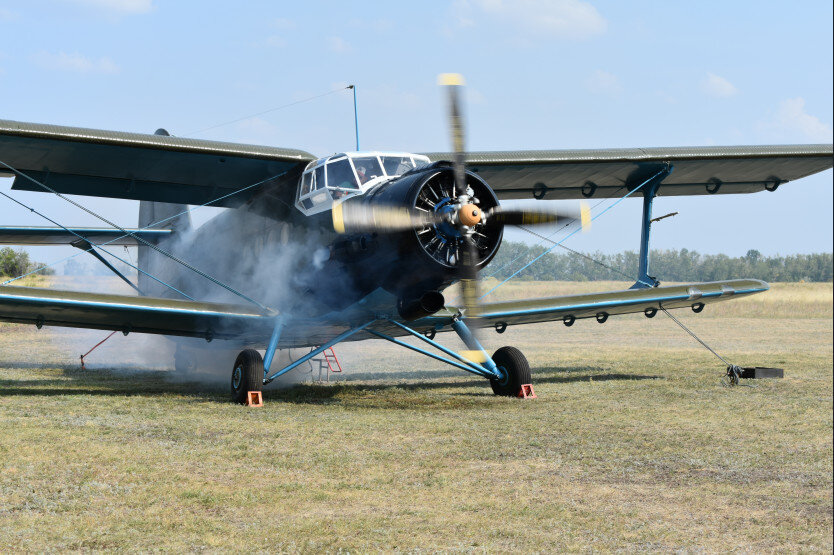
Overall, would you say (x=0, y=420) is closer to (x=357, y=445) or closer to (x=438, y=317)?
(x=357, y=445)

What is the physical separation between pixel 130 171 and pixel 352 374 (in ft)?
20.1

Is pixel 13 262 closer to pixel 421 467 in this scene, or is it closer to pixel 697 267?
pixel 421 467

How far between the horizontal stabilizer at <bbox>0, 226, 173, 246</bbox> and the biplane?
0.12 ft

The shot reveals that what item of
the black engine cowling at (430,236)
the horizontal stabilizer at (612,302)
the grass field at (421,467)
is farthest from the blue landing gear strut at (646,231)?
the black engine cowling at (430,236)

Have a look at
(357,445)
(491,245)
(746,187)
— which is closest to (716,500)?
(357,445)

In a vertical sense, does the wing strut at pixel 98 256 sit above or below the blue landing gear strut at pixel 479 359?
above

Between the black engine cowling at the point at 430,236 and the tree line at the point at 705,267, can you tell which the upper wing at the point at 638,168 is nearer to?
the black engine cowling at the point at 430,236

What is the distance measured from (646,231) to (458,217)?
657 centimetres

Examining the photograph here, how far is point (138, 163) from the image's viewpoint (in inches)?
420

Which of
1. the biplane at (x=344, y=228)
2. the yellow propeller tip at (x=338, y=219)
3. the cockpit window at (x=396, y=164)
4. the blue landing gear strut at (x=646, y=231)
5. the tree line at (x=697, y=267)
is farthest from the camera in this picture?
the tree line at (x=697, y=267)

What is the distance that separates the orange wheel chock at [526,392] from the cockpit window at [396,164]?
129 inches

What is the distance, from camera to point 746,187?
1415cm

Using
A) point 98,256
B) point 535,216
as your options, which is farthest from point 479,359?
point 98,256

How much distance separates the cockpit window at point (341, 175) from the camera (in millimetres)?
9156
